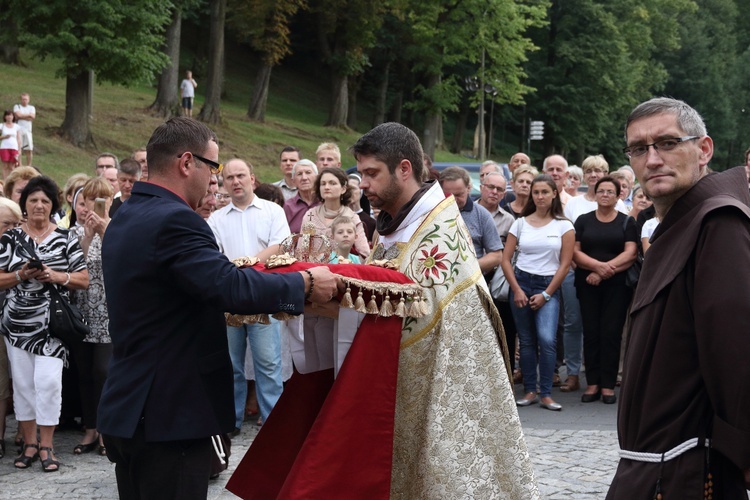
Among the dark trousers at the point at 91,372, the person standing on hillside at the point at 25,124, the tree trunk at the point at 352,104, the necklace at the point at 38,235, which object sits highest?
the tree trunk at the point at 352,104

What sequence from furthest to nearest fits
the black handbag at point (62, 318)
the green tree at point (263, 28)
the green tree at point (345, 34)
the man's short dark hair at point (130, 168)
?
1. the green tree at point (345, 34)
2. the green tree at point (263, 28)
3. the man's short dark hair at point (130, 168)
4. the black handbag at point (62, 318)

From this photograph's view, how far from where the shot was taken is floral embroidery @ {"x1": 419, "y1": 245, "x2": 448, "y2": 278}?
175 inches

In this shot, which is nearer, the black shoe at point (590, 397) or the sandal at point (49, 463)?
the sandal at point (49, 463)

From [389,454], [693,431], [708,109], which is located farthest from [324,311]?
[708,109]

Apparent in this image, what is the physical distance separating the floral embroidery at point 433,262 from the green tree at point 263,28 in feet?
109

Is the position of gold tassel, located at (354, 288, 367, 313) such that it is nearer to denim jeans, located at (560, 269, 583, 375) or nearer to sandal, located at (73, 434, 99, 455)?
sandal, located at (73, 434, 99, 455)

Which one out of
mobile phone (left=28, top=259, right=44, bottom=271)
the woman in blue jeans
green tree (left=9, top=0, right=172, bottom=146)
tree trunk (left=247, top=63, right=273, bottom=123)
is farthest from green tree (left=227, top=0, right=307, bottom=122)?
mobile phone (left=28, top=259, right=44, bottom=271)

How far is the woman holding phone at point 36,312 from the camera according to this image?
25.5 feet

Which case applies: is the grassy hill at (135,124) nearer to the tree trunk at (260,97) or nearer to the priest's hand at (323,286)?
the tree trunk at (260,97)

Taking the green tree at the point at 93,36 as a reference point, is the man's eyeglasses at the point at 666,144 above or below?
below

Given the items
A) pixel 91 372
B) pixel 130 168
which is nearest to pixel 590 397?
pixel 91 372

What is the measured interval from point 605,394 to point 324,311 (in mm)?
6364

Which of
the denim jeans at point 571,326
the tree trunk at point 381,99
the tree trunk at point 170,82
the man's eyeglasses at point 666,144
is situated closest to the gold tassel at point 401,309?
the man's eyeglasses at point 666,144

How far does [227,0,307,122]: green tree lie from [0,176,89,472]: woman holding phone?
1167 inches
